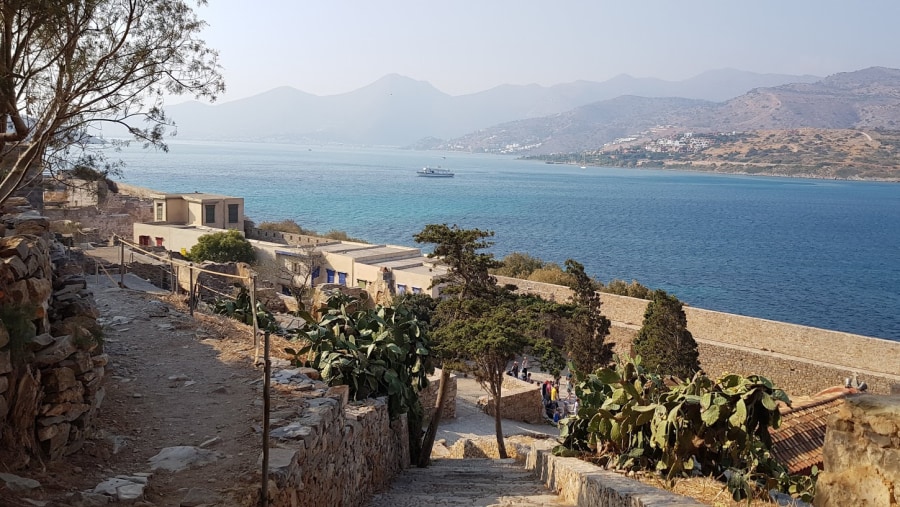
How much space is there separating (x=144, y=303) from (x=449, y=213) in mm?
94886

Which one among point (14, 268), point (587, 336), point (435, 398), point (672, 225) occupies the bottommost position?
point (672, 225)

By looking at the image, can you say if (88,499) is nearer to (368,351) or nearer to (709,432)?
(368,351)

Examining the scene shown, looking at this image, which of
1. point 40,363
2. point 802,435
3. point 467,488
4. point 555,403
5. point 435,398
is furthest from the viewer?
point 555,403

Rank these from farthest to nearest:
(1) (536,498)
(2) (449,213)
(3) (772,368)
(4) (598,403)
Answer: (2) (449,213)
(3) (772,368)
(4) (598,403)
(1) (536,498)

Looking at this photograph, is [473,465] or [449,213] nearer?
[473,465]

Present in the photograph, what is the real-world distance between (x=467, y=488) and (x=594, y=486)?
8.17 ft

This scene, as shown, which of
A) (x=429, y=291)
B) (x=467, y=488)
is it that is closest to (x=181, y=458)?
(x=467, y=488)

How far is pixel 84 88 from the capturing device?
353 inches

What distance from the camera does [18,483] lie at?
5070 millimetres

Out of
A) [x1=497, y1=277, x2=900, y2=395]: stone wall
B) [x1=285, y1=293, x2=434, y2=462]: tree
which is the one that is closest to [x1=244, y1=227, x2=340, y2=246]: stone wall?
[x1=497, y1=277, x2=900, y2=395]: stone wall

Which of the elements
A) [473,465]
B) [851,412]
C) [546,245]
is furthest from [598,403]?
[546,245]

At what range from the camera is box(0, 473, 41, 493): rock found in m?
4.99

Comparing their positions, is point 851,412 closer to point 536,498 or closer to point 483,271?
point 536,498

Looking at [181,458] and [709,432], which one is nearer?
[181,458]
